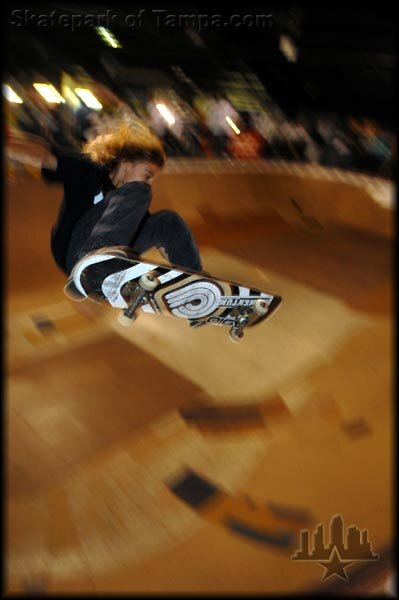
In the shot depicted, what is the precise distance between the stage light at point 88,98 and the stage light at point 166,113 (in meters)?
0.87

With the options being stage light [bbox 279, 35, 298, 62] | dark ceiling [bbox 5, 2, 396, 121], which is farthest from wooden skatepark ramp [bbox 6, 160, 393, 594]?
stage light [bbox 279, 35, 298, 62]

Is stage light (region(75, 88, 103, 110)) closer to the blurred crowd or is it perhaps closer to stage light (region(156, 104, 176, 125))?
the blurred crowd

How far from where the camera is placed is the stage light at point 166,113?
197 inches

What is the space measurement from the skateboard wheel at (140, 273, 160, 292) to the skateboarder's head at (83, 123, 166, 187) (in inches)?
25.0

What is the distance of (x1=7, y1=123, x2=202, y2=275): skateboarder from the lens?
8.27 feet

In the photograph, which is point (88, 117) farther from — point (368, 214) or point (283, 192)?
point (368, 214)

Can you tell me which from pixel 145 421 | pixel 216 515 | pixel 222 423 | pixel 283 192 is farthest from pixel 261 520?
pixel 283 192

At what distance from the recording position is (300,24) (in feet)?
Answer: 16.7

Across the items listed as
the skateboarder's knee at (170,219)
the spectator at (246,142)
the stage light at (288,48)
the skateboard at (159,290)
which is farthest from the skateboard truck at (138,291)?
the stage light at (288,48)

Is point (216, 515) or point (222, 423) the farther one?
point (222, 423)

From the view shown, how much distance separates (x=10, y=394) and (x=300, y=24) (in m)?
4.99

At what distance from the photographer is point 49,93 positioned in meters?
4.39

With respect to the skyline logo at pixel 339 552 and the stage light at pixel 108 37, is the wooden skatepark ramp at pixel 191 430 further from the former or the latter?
the stage light at pixel 108 37

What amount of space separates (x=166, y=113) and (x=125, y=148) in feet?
8.53
